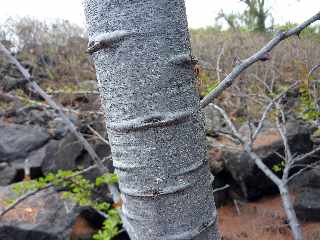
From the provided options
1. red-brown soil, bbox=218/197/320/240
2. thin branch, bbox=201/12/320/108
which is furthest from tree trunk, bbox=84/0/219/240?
red-brown soil, bbox=218/197/320/240

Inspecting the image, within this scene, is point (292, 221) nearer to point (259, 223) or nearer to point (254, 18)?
point (259, 223)

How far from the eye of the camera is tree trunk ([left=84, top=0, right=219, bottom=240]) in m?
0.61

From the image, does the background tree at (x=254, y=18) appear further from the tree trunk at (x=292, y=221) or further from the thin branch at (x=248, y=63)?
the thin branch at (x=248, y=63)

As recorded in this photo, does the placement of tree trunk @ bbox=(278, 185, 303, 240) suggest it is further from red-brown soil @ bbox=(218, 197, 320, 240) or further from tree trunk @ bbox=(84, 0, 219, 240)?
tree trunk @ bbox=(84, 0, 219, 240)

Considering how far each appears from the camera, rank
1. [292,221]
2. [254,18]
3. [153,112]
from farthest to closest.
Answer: [254,18] → [292,221] → [153,112]

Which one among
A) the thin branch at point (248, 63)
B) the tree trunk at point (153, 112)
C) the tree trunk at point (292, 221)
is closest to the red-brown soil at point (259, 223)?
the tree trunk at point (292, 221)

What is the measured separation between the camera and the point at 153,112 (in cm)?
62

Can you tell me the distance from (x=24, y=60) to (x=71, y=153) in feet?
14.3

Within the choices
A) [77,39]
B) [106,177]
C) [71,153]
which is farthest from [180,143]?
[77,39]

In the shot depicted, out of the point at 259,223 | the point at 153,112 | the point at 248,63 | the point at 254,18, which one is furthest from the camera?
the point at 254,18

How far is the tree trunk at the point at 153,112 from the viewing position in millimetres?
612

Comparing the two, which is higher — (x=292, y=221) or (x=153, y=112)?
(x=153, y=112)

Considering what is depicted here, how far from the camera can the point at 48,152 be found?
276 inches

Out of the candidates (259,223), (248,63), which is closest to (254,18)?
(259,223)
